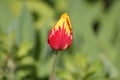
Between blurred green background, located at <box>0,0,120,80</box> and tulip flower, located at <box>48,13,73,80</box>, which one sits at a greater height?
blurred green background, located at <box>0,0,120,80</box>

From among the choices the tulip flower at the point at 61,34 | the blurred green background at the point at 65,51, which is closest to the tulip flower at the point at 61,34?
the tulip flower at the point at 61,34

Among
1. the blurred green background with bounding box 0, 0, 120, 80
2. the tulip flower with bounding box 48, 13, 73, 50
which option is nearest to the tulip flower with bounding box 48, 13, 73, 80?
the tulip flower with bounding box 48, 13, 73, 50

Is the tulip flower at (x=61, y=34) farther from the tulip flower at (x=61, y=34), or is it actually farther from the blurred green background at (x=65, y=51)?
the blurred green background at (x=65, y=51)

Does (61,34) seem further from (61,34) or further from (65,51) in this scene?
(65,51)

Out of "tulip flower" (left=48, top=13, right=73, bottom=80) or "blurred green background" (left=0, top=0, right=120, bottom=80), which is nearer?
"tulip flower" (left=48, top=13, right=73, bottom=80)

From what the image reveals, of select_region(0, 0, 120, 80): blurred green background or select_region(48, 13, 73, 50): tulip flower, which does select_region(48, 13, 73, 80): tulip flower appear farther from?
select_region(0, 0, 120, 80): blurred green background

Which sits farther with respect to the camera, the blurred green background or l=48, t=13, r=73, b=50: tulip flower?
the blurred green background

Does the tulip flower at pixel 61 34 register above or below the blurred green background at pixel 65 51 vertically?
below
